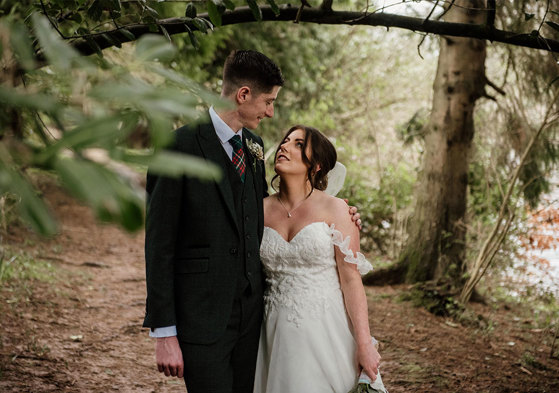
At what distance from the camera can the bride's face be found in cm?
262

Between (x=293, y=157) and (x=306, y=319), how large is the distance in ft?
2.69

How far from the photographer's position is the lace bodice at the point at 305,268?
2.45m

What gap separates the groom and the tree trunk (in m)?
4.04

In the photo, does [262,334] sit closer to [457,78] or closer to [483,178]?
[457,78]

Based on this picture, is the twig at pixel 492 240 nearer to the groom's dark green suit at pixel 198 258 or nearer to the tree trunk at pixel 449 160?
the tree trunk at pixel 449 160

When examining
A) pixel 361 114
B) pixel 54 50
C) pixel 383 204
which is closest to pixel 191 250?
pixel 54 50

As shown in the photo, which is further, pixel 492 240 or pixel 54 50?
pixel 492 240

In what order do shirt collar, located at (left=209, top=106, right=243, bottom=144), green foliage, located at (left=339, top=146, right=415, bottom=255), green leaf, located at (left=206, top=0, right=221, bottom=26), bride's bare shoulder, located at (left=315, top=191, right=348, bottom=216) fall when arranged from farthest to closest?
green foliage, located at (left=339, top=146, right=415, bottom=255)
bride's bare shoulder, located at (left=315, top=191, right=348, bottom=216)
shirt collar, located at (left=209, top=106, right=243, bottom=144)
green leaf, located at (left=206, top=0, right=221, bottom=26)

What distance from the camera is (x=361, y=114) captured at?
467 inches

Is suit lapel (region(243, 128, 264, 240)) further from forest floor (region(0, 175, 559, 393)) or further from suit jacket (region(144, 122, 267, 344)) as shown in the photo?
forest floor (region(0, 175, 559, 393))

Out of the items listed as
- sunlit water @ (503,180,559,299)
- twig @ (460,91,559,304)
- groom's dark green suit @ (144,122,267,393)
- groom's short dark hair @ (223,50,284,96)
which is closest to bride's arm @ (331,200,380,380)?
groom's dark green suit @ (144,122,267,393)

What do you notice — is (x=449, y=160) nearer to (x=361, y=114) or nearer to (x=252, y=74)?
(x=252, y=74)

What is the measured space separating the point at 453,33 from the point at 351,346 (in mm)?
1741

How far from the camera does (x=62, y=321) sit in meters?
4.82
